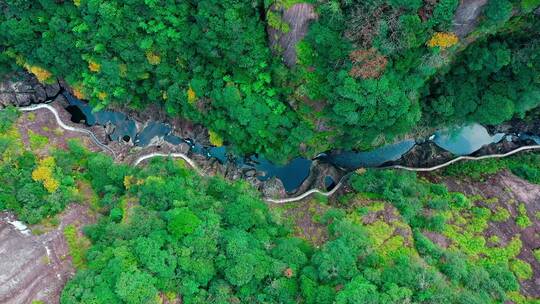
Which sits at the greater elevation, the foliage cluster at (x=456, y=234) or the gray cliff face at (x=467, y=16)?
the gray cliff face at (x=467, y=16)

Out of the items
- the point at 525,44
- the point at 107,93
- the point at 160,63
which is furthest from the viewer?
the point at 107,93

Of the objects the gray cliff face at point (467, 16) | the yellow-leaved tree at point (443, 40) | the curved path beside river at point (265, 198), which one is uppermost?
the gray cliff face at point (467, 16)

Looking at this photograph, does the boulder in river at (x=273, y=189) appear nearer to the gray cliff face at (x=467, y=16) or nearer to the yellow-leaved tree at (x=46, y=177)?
the yellow-leaved tree at (x=46, y=177)

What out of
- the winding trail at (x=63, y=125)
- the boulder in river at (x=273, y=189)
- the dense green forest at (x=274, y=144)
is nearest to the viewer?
the dense green forest at (x=274, y=144)

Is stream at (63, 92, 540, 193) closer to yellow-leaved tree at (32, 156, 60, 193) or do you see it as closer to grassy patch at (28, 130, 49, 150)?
grassy patch at (28, 130, 49, 150)

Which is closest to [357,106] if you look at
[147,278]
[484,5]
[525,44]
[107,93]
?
[484,5]

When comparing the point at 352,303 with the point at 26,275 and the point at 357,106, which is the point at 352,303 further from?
the point at 26,275

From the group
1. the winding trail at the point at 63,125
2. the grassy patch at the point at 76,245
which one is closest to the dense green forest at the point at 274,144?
the grassy patch at the point at 76,245

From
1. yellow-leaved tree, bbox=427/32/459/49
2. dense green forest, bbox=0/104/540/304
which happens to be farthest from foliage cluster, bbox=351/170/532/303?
yellow-leaved tree, bbox=427/32/459/49
